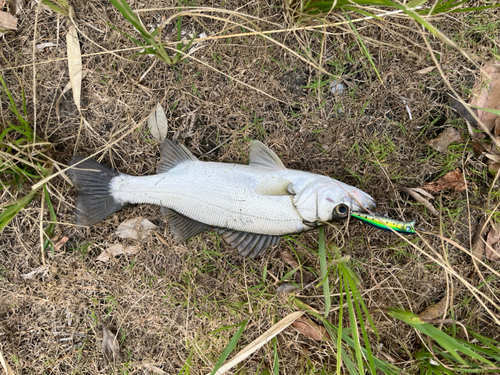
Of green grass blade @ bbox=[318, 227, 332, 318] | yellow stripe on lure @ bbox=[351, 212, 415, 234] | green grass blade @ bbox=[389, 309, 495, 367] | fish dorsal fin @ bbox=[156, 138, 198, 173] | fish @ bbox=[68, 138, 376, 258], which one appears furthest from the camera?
fish dorsal fin @ bbox=[156, 138, 198, 173]

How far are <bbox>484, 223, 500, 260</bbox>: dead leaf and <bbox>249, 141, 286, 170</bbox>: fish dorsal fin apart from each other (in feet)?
6.52

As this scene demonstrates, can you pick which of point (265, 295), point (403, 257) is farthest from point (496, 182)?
point (265, 295)

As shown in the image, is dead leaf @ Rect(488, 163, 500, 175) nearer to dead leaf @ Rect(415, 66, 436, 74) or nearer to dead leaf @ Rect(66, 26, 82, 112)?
dead leaf @ Rect(415, 66, 436, 74)

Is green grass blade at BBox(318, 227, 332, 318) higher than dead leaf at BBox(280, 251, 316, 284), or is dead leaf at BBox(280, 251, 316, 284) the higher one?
green grass blade at BBox(318, 227, 332, 318)

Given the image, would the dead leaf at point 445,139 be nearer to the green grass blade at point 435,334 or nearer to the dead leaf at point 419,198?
the dead leaf at point 419,198

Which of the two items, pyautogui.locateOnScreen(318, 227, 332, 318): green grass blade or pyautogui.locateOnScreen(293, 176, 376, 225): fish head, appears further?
pyautogui.locateOnScreen(293, 176, 376, 225): fish head

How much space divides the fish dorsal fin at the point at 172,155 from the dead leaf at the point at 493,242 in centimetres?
272

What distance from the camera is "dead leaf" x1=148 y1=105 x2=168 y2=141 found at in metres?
2.91

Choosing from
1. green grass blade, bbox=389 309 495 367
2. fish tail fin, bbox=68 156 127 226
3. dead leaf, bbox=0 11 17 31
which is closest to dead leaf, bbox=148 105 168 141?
fish tail fin, bbox=68 156 127 226

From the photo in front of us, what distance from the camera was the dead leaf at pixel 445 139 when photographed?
288 centimetres

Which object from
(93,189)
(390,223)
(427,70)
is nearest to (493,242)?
(390,223)

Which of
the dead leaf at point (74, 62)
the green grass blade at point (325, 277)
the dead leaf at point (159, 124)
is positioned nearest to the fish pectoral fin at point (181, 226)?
the dead leaf at point (159, 124)

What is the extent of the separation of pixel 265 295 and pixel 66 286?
6.06ft

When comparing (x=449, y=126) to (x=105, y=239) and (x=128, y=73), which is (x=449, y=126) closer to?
(x=128, y=73)
